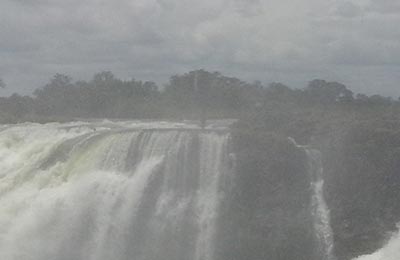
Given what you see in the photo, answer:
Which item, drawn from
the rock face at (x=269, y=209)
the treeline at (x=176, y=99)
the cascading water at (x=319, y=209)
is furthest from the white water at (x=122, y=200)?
the treeline at (x=176, y=99)

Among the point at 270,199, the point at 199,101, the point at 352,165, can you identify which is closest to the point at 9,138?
the point at 270,199

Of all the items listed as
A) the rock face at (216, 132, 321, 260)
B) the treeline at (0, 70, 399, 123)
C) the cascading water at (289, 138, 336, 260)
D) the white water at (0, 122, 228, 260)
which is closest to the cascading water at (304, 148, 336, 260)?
the cascading water at (289, 138, 336, 260)

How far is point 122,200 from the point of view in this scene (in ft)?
54.9

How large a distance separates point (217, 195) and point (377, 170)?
10.9 ft

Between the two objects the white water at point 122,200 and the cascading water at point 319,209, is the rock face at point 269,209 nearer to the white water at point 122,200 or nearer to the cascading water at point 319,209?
the cascading water at point 319,209

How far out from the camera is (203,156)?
16.9 meters

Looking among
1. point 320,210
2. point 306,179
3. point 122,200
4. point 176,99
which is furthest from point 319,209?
point 176,99

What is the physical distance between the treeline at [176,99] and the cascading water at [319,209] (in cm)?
1094

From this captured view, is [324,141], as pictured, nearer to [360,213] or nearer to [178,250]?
[360,213]

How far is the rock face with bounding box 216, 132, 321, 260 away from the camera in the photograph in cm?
1584

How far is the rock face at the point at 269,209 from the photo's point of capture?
15844 mm

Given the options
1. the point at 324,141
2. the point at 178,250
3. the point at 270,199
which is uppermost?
the point at 324,141

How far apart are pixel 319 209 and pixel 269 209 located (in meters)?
1.02

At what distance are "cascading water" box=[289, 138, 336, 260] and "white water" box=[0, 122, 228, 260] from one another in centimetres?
187
